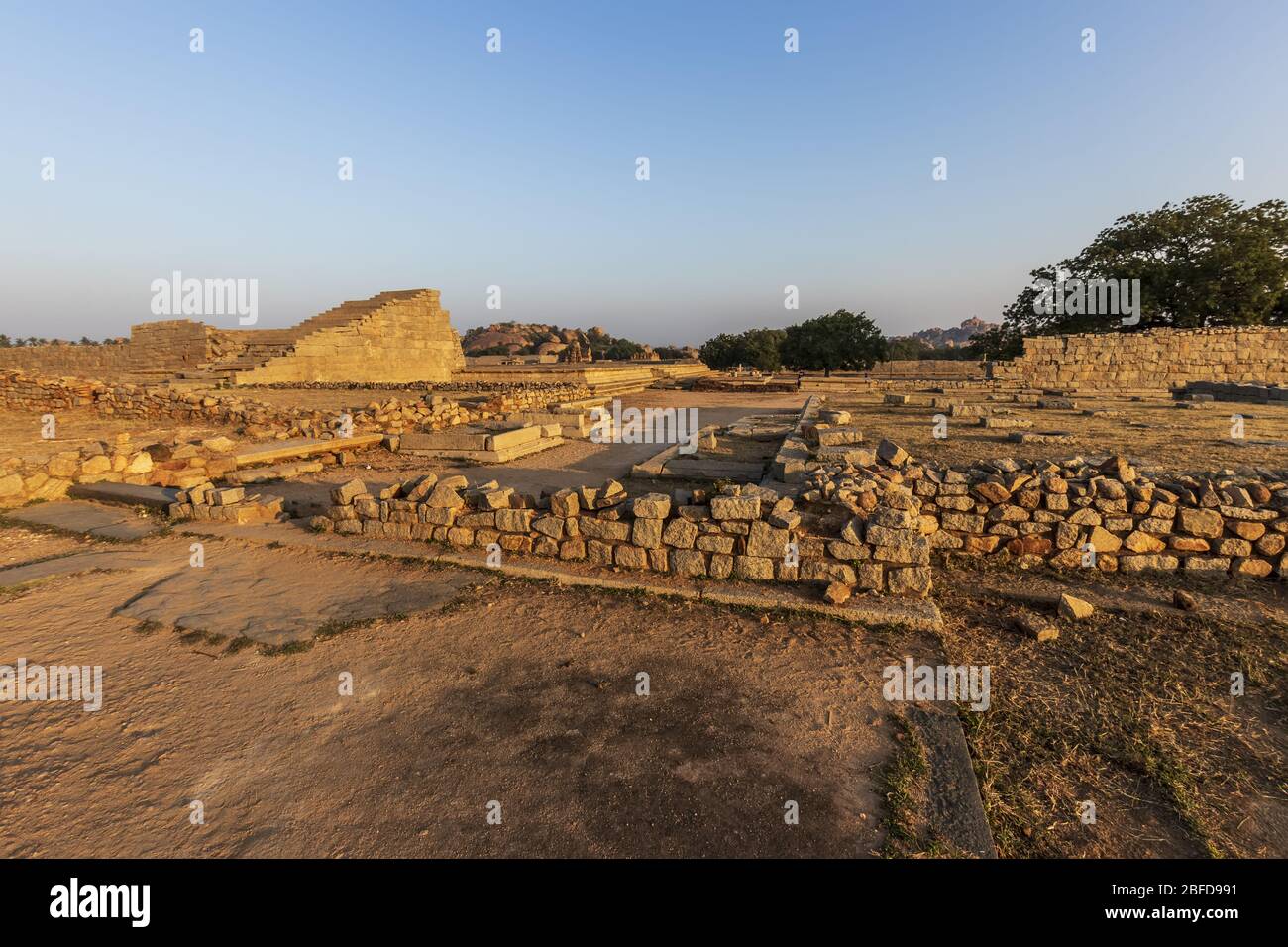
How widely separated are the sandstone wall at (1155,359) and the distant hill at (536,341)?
37.3 m

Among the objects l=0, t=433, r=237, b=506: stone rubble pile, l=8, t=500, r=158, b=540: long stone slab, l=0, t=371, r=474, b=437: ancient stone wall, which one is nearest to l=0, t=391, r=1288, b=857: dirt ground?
l=8, t=500, r=158, b=540: long stone slab

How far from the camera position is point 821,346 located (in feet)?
140

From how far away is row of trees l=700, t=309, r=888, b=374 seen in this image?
4112 cm

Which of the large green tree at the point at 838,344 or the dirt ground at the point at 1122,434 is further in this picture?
the large green tree at the point at 838,344

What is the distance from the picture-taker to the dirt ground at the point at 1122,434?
6902mm

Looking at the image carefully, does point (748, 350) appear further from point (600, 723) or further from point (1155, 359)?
point (600, 723)

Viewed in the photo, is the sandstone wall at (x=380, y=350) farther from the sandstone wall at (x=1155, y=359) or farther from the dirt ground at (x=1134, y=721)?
the sandstone wall at (x=1155, y=359)

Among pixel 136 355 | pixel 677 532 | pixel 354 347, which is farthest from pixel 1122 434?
→ pixel 136 355

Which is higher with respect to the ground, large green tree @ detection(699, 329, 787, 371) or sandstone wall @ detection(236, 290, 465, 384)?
large green tree @ detection(699, 329, 787, 371)

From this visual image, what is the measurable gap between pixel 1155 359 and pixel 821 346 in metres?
24.4

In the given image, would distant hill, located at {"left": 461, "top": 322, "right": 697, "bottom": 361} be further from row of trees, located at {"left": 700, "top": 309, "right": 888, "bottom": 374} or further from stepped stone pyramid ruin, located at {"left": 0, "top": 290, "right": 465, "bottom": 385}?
stepped stone pyramid ruin, located at {"left": 0, "top": 290, "right": 465, "bottom": 385}

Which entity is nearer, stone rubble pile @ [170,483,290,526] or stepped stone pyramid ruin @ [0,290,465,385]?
stone rubble pile @ [170,483,290,526]

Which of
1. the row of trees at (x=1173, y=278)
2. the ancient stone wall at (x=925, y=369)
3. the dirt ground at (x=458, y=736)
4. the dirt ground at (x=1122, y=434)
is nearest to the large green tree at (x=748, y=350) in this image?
the ancient stone wall at (x=925, y=369)
